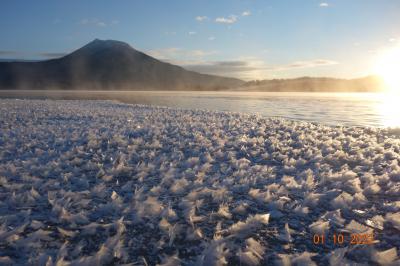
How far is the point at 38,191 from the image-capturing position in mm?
6805

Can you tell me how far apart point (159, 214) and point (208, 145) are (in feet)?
18.6

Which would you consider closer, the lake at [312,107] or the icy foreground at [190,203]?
the icy foreground at [190,203]

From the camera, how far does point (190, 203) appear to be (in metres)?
6.24

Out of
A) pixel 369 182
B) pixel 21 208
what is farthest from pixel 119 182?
pixel 369 182

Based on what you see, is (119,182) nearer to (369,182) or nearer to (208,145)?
(208,145)
